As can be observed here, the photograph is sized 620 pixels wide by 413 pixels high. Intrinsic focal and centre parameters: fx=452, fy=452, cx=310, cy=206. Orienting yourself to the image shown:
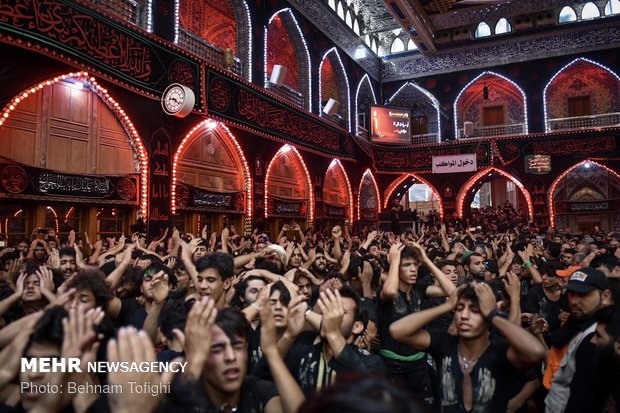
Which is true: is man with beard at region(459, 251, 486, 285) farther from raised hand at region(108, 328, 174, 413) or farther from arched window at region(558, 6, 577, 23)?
arched window at region(558, 6, 577, 23)

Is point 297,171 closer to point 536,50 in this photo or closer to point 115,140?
point 115,140

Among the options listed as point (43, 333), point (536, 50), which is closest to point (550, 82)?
point (536, 50)

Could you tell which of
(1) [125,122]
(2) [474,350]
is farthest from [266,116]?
(2) [474,350]

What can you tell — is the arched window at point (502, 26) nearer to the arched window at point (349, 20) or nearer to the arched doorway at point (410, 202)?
the arched window at point (349, 20)

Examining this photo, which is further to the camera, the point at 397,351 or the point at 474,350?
the point at 397,351

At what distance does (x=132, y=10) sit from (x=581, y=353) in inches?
376

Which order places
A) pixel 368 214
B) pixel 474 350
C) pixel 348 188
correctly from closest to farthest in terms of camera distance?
pixel 474 350
pixel 348 188
pixel 368 214

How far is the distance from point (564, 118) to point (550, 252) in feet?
44.1

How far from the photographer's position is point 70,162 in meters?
7.80

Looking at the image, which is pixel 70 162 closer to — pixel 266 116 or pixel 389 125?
pixel 266 116

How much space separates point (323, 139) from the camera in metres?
14.7

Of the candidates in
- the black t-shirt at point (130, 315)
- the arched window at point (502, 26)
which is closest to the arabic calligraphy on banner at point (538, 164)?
the arched window at point (502, 26)

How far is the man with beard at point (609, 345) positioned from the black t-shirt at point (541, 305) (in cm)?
171

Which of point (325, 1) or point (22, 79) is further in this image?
point (325, 1)
